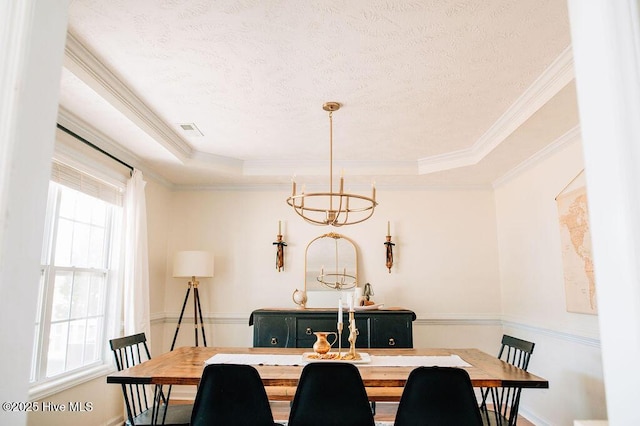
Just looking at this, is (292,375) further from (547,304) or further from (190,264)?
(547,304)

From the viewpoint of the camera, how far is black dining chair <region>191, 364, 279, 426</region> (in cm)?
212

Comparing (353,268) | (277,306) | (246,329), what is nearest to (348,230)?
(353,268)

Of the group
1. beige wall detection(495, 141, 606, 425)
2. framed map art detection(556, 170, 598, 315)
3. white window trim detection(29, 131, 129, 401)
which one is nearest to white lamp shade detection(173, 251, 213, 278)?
white window trim detection(29, 131, 129, 401)

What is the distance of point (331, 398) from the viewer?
6.84ft

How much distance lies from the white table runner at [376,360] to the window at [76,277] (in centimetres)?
117

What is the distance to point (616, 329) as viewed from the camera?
77cm

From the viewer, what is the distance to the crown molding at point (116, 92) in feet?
7.91

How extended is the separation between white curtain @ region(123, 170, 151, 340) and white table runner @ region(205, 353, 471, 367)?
3.84 ft

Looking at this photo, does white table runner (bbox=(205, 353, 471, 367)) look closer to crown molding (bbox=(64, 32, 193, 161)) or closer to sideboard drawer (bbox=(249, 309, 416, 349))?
sideboard drawer (bbox=(249, 309, 416, 349))

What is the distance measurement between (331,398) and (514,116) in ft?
8.14

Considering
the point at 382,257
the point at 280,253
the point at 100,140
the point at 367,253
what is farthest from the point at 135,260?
the point at 382,257

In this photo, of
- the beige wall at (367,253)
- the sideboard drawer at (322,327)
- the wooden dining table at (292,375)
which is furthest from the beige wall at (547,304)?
the sideboard drawer at (322,327)

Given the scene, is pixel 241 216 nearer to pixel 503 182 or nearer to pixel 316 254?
pixel 316 254

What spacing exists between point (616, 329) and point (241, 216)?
15.0 feet
